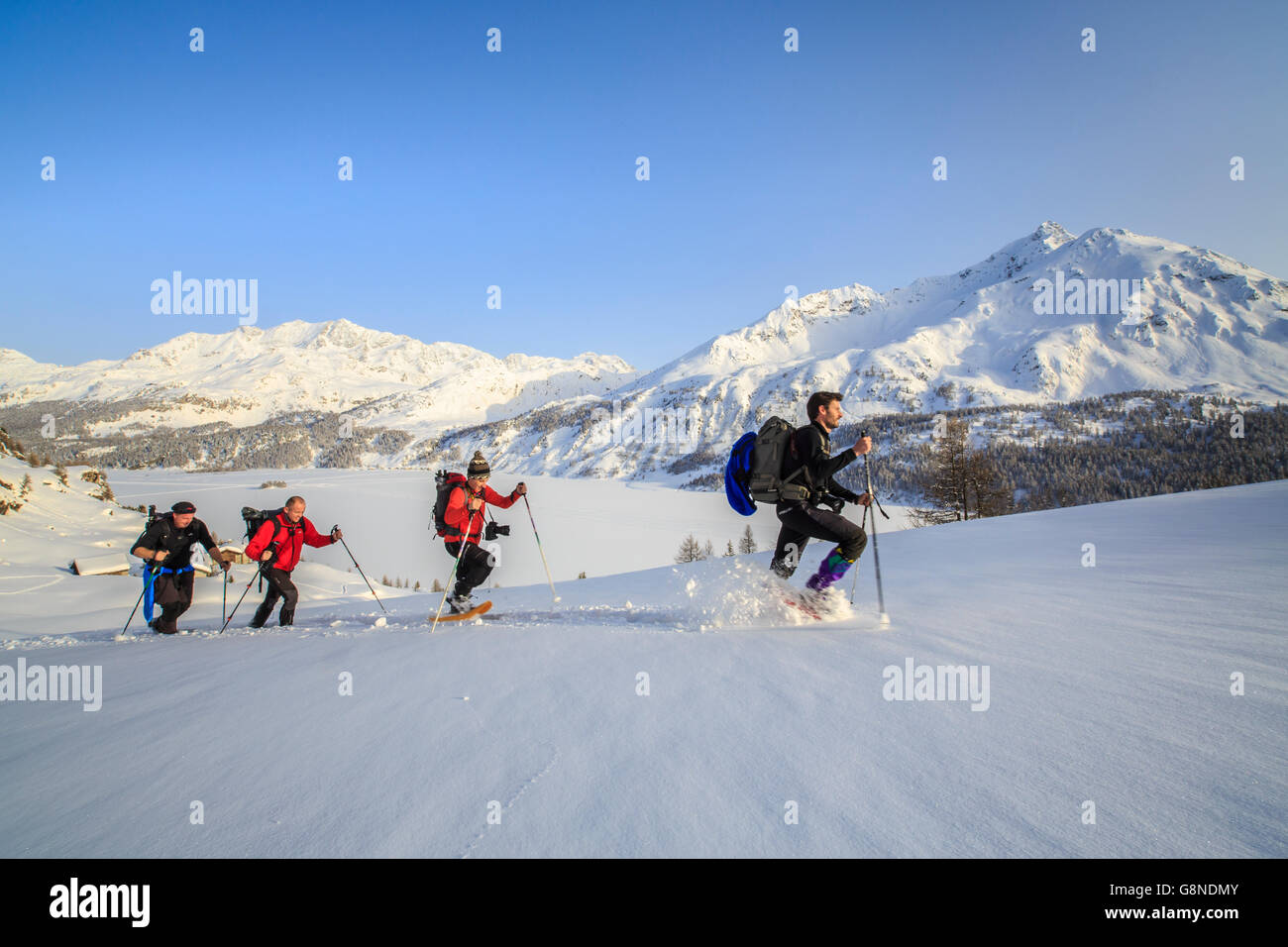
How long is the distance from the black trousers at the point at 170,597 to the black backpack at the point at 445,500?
5002 mm

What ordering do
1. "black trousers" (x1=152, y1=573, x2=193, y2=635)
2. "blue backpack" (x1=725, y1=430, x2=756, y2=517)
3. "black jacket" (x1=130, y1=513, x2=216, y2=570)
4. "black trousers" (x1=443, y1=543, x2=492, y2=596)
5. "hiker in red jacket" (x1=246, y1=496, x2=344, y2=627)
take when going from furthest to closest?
1. "black jacket" (x1=130, y1=513, x2=216, y2=570)
2. "black trousers" (x1=152, y1=573, x2=193, y2=635)
3. "hiker in red jacket" (x1=246, y1=496, x2=344, y2=627)
4. "black trousers" (x1=443, y1=543, x2=492, y2=596)
5. "blue backpack" (x1=725, y1=430, x2=756, y2=517)

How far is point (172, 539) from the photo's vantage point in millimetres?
9352

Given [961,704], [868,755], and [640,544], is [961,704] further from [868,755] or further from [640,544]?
[640,544]

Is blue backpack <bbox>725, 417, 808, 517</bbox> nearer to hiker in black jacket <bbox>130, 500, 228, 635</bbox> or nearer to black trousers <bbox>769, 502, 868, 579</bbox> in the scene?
black trousers <bbox>769, 502, 868, 579</bbox>

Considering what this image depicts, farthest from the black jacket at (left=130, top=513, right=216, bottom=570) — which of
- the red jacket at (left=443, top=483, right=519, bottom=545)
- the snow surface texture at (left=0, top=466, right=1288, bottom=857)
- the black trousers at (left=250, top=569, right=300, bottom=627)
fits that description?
the red jacket at (left=443, top=483, right=519, bottom=545)

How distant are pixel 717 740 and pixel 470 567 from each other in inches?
235

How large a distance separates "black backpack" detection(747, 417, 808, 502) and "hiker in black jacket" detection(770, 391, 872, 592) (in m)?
0.01

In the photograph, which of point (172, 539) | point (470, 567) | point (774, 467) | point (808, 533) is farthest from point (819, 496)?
point (172, 539)

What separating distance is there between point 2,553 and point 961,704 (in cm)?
2688

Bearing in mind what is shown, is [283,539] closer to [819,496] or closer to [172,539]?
[172,539]

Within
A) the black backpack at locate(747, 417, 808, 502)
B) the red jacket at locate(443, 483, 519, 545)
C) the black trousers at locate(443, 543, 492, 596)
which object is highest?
the black backpack at locate(747, 417, 808, 502)

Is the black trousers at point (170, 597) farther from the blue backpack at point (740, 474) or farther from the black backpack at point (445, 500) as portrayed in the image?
the blue backpack at point (740, 474)

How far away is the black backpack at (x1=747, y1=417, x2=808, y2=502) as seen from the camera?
19.0ft
